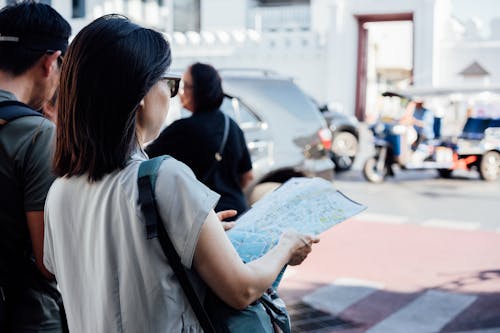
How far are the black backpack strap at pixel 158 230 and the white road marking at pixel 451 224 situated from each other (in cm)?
838

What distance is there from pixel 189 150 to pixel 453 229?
5.96 meters

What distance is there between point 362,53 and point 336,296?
2552cm

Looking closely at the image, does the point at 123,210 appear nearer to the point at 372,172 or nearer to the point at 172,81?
the point at 172,81

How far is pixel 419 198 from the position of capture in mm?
12750

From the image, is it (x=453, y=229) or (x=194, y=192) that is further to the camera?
(x=453, y=229)

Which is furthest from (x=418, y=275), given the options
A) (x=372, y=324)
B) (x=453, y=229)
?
(x=453, y=229)

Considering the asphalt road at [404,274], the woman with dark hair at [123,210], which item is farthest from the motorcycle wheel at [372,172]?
the woman with dark hair at [123,210]

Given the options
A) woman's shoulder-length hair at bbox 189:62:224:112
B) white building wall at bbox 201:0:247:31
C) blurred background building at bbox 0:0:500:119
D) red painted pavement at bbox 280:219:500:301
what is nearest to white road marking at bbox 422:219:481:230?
red painted pavement at bbox 280:219:500:301

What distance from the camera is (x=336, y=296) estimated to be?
6.14m

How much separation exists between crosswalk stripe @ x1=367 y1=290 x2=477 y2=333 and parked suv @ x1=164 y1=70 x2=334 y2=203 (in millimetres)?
1859

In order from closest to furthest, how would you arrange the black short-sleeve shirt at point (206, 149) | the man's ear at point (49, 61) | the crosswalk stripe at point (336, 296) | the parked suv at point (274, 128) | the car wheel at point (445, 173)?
the man's ear at point (49, 61) < the black short-sleeve shirt at point (206, 149) < the crosswalk stripe at point (336, 296) < the parked suv at point (274, 128) < the car wheel at point (445, 173)

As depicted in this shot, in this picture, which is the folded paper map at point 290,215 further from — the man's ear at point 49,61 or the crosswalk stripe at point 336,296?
the crosswalk stripe at point 336,296

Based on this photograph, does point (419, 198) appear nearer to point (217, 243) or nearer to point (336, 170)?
point (336, 170)

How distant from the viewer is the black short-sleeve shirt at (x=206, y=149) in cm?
435
